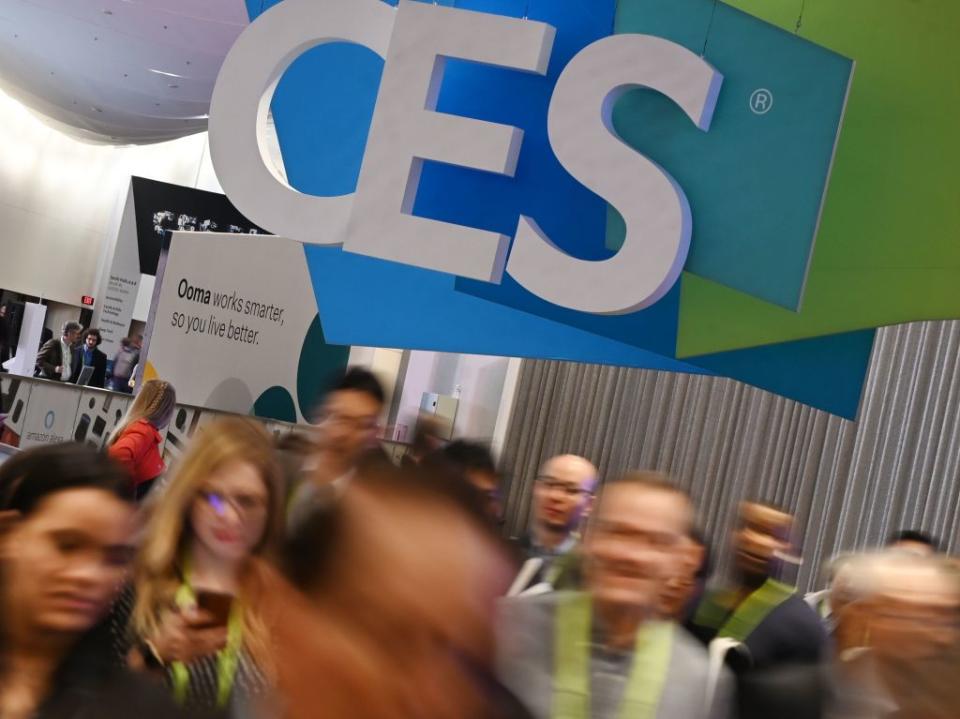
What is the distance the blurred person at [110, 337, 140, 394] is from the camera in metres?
14.8

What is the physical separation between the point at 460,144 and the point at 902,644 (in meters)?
3.11

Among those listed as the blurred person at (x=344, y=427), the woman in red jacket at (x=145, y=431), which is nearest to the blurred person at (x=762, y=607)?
the blurred person at (x=344, y=427)

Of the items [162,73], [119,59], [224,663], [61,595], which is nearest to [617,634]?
[224,663]

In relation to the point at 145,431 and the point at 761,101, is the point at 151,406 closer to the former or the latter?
the point at 145,431

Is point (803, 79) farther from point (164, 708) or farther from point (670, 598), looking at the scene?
point (164, 708)

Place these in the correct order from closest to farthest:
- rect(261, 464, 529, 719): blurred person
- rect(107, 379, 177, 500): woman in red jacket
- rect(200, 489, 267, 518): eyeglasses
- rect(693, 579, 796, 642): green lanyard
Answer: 1. rect(261, 464, 529, 719): blurred person
2. rect(200, 489, 267, 518): eyeglasses
3. rect(693, 579, 796, 642): green lanyard
4. rect(107, 379, 177, 500): woman in red jacket

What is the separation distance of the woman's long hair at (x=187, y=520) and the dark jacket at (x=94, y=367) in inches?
501

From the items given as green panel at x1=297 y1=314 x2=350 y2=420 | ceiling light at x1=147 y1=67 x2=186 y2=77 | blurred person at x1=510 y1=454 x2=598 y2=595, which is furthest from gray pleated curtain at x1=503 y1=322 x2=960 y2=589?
blurred person at x1=510 y1=454 x2=598 y2=595

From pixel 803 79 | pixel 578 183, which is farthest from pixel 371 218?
pixel 803 79

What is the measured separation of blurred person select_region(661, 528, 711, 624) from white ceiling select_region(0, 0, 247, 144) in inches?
248

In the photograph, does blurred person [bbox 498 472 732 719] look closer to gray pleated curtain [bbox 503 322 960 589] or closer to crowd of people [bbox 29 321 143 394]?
gray pleated curtain [bbox 503 322 960 589]

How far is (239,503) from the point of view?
2334 mm

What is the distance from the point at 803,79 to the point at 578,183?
0.97 m

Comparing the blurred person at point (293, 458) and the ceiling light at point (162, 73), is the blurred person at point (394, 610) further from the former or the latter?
the ceiling light at point (162, 73)
